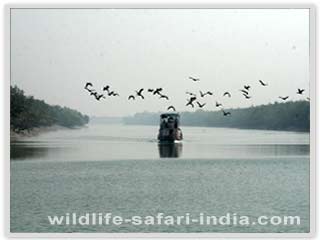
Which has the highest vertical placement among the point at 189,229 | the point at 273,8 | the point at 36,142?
the point at 273,8

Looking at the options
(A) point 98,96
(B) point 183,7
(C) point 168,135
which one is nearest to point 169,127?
(C) point 168,135

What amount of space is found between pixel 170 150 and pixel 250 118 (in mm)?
651

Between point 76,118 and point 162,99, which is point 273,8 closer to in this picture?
point 162,99

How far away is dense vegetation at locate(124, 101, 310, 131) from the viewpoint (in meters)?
6.89

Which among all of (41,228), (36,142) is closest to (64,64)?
(36,142)

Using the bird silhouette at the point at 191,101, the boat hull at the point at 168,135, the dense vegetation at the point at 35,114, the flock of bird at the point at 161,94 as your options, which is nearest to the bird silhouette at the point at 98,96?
the flock of bird at the point at 161,94

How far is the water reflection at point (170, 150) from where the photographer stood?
6984 millimetres

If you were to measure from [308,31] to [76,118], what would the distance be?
5.90 feet

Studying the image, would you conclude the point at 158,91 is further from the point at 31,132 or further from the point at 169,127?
the point at 31,132

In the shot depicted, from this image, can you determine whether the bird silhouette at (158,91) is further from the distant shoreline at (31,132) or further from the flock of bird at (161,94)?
the distant shoreline at (31,132)

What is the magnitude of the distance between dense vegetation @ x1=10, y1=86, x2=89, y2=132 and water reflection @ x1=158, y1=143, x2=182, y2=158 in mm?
599

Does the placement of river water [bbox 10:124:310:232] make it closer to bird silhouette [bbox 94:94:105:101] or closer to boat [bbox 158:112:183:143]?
boat [bbox 158:112:183:143]

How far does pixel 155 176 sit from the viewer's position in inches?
275

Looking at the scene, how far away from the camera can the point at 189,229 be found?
6711mm
